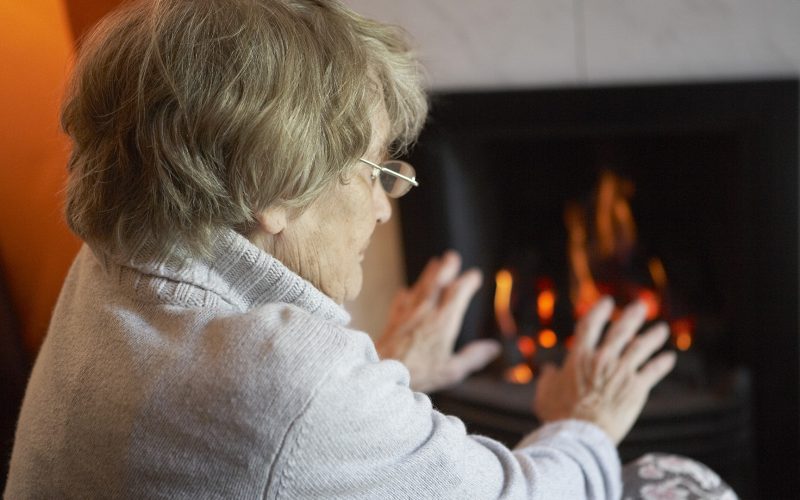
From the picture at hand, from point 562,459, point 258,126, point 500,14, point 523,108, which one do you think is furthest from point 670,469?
point 500,14

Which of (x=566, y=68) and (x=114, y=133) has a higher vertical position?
(x=566, y=68)

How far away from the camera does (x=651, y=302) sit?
1923mm

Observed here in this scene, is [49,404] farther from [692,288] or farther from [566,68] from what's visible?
[692,288]

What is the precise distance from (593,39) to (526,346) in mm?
700

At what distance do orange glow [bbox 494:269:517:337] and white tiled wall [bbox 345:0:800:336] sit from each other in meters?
0.48

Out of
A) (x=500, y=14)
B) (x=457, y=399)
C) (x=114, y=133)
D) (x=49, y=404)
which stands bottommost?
(x=457, y=399)

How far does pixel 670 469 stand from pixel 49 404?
76 cm

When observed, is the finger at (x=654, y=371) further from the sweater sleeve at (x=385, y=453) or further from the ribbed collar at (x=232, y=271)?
the ribbed collar at (x=232, y=271)

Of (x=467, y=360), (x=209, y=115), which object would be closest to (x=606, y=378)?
(x=467, y=360)

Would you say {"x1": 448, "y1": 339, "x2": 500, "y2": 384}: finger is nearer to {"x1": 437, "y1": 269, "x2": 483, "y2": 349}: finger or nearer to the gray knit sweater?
{"x1": 437, "y1": 269, "x2": 483, "y2": 349}: finger

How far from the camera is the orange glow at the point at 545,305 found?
6.59 feet

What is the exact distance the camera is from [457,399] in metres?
1.93

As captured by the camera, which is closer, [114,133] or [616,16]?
[114,133]

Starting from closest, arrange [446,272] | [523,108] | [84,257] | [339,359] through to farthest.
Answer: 1. [339,359]
2. [84,257]
3. [446,272]
4. [523,108]
